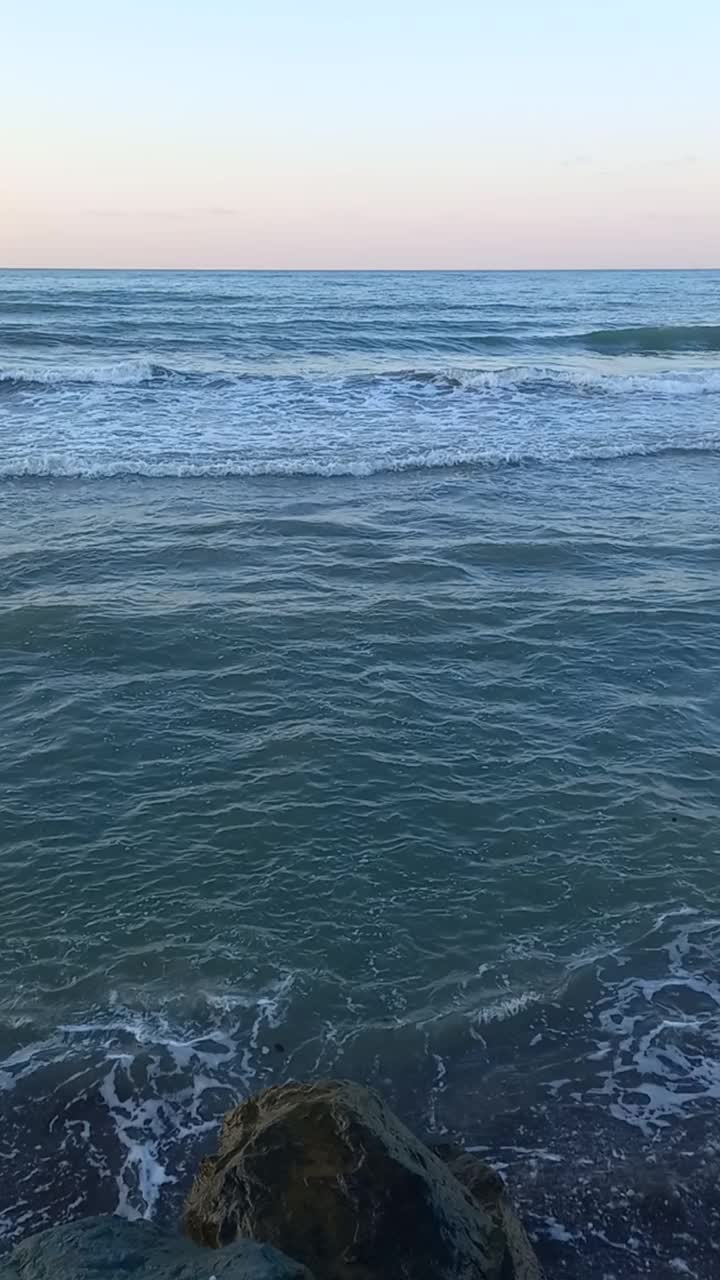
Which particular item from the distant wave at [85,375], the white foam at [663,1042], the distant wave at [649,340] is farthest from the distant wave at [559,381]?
the white foam at [663,1042]

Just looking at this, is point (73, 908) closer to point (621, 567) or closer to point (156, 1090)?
point (156, 1090)

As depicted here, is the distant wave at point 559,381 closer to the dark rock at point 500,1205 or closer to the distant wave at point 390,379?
the distant wave at point 390,379

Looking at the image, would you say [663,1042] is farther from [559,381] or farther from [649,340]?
[649,340]

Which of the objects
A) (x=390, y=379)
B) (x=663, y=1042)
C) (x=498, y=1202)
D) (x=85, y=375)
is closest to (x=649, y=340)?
(x=390, y=379)

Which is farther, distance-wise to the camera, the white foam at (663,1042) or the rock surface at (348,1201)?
the white foam at (663,1042)

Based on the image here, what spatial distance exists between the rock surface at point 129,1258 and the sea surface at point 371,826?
0.86 m

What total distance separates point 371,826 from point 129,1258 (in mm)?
3863

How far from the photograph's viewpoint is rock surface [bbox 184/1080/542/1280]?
344 cm

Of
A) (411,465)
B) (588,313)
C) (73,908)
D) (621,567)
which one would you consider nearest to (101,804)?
(73,908)

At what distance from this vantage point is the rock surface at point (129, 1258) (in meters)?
3.14

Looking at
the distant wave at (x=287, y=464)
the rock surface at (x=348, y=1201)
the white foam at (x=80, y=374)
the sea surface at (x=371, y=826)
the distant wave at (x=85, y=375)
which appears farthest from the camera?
the white foam at (x=80, y=374)

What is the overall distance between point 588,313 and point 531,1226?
54.6 meters

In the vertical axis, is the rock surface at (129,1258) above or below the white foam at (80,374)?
below

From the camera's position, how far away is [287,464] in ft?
57.0
